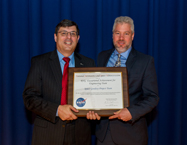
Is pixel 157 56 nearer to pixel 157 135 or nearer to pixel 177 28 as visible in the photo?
pixel 177 28

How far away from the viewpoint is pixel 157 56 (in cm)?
286

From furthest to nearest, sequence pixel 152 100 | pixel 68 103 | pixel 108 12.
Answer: pixel 108 12 → pixel 152 100 → pixel 68 103

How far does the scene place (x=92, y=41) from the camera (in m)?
2.86

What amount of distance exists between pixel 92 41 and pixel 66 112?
1500mm

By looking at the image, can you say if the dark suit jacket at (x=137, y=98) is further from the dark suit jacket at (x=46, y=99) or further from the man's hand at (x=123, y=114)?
the dark suit jacket at (x=46, y=99)

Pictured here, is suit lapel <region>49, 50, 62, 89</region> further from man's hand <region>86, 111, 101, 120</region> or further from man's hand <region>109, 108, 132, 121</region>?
man's hand <region>109, 108, 132, 121</region>

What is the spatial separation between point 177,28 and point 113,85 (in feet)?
6.19

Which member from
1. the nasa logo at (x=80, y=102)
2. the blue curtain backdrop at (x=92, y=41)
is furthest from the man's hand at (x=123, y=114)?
the blue curtain backdrop at (x=92, y=41)

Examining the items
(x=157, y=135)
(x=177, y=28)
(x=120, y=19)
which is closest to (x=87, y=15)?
(x=120, y=19)

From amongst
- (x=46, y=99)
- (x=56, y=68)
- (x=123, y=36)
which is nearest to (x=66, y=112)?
(x=46, y=99)

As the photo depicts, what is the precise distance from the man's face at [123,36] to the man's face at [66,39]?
461 millimetres

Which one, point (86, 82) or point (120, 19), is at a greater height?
point (120, 19)

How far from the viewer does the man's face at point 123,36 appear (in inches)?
76.8

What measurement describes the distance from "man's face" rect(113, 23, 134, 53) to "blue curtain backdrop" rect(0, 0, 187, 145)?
2.69ft
